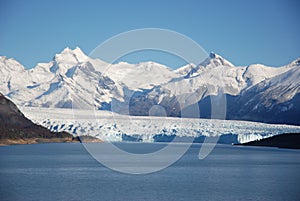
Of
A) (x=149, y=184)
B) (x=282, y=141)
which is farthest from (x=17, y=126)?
(x=149, y=184)

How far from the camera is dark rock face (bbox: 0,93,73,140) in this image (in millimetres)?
167375

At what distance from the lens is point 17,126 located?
175 m

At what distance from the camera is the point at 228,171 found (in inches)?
2830

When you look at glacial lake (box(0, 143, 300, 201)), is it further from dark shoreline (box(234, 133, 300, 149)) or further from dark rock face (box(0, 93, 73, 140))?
dark rock face (box(0, 93, 73, 140))

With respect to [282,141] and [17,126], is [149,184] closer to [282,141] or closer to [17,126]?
[282,141]

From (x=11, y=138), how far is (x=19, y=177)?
101 metres

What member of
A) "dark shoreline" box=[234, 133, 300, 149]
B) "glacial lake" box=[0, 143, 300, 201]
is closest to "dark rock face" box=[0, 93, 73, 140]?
"dark shoreline" box=[234, 133, 300, 149]

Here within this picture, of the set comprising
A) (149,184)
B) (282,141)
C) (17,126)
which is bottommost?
(149,184)

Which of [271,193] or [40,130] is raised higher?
[40,130]

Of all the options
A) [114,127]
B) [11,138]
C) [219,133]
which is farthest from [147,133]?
[11,138]

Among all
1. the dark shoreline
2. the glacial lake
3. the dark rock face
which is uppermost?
the dark rock face

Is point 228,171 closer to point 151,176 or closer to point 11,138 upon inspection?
point 151,176

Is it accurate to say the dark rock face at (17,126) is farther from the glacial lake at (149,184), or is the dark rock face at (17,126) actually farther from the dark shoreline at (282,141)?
the glacial lake at (149,184)

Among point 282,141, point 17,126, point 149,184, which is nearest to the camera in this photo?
point 149,184
